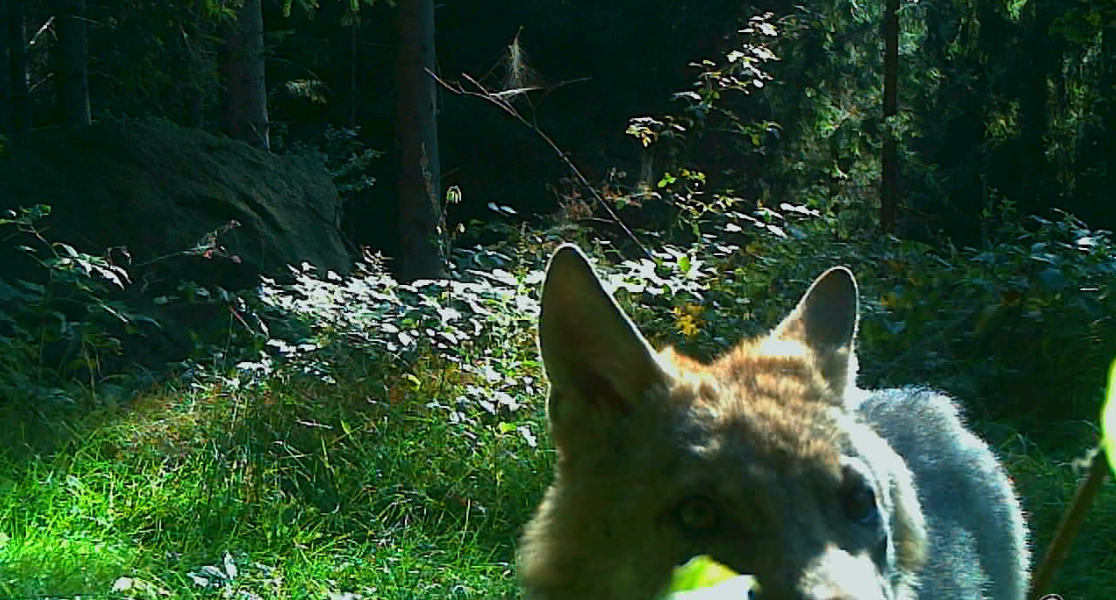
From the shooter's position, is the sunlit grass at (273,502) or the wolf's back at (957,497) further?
the sunlit grass at (273,502)

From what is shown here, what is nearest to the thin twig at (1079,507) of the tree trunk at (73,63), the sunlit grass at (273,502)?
the sunlit grass at (273,502)

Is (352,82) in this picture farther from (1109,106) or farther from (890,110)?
(1109,106)

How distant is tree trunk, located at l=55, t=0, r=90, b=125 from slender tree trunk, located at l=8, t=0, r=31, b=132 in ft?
12.1

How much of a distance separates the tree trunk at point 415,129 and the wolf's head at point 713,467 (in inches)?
419

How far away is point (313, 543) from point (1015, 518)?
123 inches

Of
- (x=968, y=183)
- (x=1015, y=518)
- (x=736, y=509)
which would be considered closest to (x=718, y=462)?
(x=736, y=509)

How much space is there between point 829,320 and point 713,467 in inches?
34.1

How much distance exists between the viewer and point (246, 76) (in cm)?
1564

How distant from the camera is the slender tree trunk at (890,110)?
18.1m

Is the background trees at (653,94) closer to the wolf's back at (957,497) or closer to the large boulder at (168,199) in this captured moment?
the large boulder at (168,199)

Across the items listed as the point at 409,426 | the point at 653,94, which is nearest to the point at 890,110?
the point at 653,94

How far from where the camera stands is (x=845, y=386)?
321 cm

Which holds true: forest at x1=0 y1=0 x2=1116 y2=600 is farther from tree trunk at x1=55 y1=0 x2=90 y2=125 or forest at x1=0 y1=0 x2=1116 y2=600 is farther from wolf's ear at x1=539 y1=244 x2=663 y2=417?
wolf's ear at x1=539 y1=244 x2=663 y2=417

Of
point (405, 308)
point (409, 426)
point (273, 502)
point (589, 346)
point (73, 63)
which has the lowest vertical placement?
point (273, 502)
